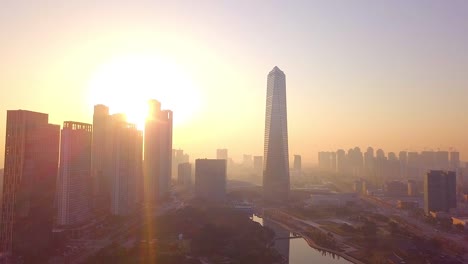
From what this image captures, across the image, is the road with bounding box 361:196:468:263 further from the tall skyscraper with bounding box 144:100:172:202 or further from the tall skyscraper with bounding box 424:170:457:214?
the tall skyscraper with bounding box 144:100:172:202

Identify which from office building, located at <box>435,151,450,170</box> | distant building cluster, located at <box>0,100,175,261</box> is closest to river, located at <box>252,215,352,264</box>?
distant building cluster, located at <box>0,100,175,261</box>

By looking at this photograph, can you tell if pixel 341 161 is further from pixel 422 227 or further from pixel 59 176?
pixel 59 176

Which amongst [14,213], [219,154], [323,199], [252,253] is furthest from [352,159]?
[14,213]

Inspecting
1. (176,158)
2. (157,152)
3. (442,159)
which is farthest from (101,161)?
(442,159)

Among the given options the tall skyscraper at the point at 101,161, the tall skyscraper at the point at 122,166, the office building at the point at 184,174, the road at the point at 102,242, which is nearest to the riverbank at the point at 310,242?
the road at the point at 102,242

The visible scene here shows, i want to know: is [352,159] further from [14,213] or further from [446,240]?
[14,213]
